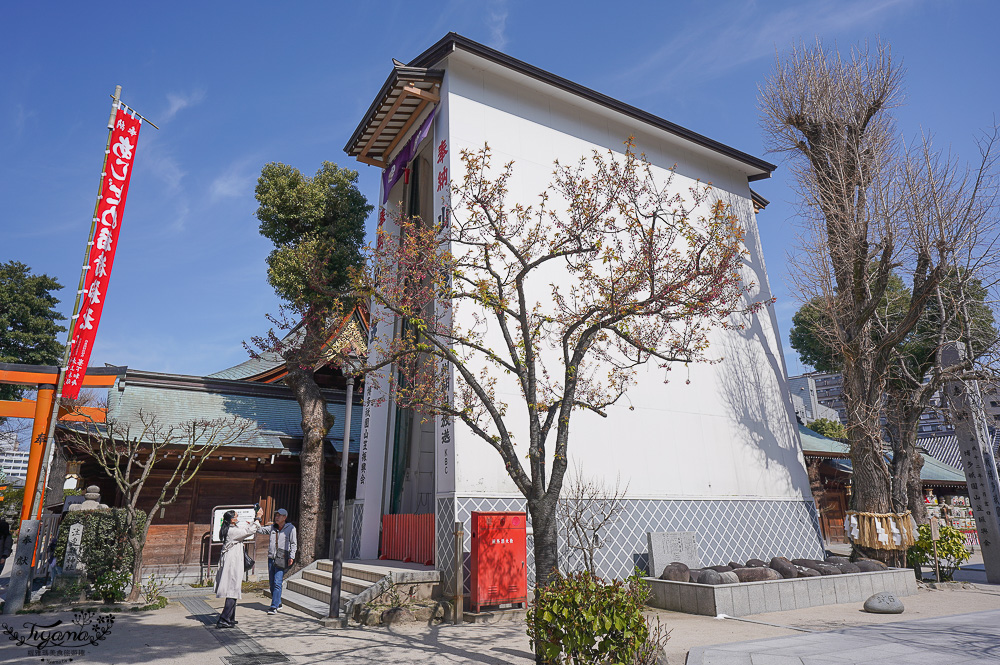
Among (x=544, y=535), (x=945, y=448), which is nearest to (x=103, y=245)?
(x=544, y=535)

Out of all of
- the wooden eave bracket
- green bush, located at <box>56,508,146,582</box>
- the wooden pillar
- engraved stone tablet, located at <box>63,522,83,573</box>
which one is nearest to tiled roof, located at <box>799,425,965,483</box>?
the wooden eave bracket

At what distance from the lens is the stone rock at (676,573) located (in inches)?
397

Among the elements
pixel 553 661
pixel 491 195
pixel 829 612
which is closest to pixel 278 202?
pixel 491 195

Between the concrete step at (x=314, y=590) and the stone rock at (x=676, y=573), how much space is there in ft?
18.1

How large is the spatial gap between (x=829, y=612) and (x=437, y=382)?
7.39 m

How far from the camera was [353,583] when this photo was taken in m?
10.3

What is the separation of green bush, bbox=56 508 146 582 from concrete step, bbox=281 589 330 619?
309 centimetres

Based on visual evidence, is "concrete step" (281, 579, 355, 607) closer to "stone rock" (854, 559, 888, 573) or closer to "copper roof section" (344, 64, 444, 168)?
"stone rock" (854, 559, 888, 573)

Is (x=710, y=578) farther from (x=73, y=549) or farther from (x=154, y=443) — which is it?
(x=73, y=549)

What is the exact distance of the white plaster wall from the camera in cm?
1184

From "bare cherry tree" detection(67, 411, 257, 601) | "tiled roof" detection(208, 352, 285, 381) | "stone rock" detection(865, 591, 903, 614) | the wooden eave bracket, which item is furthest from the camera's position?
"tiled roof" detection(208, 352, 285, 381)

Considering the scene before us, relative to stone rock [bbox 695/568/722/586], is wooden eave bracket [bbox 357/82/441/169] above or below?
above

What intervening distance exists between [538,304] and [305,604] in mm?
6814

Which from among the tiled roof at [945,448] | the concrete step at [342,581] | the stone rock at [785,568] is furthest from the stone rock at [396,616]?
the tiled roof at [945,448]
